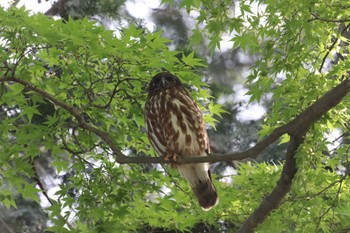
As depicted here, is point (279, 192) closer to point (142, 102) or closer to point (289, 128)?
point (289, 128)

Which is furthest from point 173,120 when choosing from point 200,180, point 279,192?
point 279,192

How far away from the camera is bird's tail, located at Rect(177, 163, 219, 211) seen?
4488 millimetres

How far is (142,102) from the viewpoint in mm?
4363

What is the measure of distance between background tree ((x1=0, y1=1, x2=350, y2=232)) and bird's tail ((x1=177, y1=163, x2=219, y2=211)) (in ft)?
0.27

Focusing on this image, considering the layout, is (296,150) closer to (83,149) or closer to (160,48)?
(160,48)

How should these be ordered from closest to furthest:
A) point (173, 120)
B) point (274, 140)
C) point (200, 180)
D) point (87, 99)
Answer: point (274, 140) < point (173, 120) < point (87, 99) < point (200, 180)

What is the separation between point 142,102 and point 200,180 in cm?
68

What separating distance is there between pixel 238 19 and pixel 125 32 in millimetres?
731

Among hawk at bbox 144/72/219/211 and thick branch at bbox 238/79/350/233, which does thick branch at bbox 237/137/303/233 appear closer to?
thick branch at bbox 238/79/350/233

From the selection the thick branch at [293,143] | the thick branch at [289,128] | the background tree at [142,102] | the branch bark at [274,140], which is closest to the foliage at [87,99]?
the background tree at [142,102]

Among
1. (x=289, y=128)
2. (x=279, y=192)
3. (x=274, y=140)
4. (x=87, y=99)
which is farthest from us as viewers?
(x=87, y=99)

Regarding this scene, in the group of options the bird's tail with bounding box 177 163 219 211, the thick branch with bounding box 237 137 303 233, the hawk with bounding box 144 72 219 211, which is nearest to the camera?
the thick branch with bounding box 237 137 303 233

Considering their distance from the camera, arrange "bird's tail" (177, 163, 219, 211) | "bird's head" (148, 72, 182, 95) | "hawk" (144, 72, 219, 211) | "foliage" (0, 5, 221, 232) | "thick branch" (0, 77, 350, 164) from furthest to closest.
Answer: "bird's tail" (177, 163, 219, 211) < "hawk" (144, 72, 219, 211) < "bird's head" (148, 72, 182, 95) < "foliage" (0, 5, 221, 232) < "thick branch" (0, 77, 350, 164)

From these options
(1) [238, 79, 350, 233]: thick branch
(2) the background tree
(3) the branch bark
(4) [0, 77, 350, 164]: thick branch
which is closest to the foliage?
(2) the background tree
